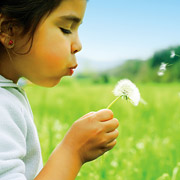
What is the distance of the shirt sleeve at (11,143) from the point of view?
1.08m

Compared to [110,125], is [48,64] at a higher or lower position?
higher

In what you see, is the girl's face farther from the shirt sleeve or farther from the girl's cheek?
the shirt sleeve

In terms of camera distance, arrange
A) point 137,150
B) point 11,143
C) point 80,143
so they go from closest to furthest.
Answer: point 11,143
point 80,143
point 137,150

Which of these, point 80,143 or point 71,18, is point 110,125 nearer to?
point 80,143

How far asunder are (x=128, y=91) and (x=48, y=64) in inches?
10.9

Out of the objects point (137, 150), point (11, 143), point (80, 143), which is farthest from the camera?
point (137, 150)

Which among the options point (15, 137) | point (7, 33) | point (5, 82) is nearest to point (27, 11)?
point (7, 33)

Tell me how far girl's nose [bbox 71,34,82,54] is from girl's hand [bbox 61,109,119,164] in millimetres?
219

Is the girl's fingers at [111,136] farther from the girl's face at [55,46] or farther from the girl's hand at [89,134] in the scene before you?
the girl's face at [55,46]

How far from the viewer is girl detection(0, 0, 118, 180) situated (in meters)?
1.19

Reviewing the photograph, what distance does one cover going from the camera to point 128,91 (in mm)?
1244

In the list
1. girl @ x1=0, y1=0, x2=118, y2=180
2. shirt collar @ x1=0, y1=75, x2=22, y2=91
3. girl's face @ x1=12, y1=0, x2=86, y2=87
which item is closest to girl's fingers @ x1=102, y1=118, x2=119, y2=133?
girl @ x1=0, y1=0, x2=118, y2=180

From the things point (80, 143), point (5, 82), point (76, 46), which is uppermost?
point (76, 46)

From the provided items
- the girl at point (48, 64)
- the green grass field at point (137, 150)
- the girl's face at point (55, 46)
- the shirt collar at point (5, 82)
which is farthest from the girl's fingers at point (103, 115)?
the green grass field at point (137, 150)
